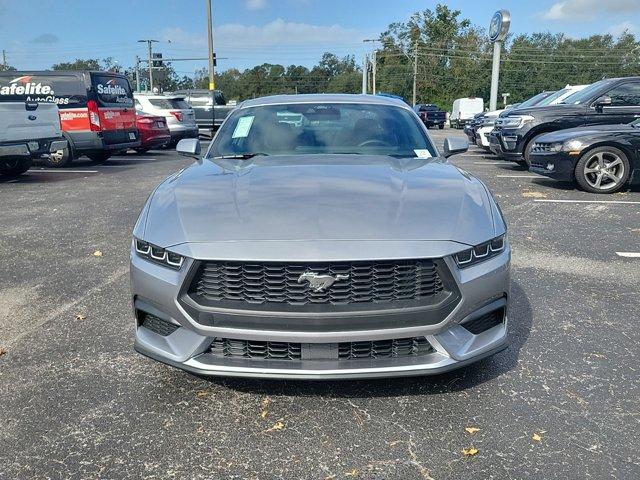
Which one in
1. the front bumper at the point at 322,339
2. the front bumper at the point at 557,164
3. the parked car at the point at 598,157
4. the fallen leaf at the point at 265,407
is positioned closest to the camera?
the front bumper at the point at 322,339

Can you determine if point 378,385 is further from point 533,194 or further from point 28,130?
point 28,130

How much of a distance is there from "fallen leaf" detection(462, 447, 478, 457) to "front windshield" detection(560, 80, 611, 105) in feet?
33.9

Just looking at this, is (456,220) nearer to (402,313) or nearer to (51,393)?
(402,313)

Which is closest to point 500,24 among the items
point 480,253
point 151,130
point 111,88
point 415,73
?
point 151,130

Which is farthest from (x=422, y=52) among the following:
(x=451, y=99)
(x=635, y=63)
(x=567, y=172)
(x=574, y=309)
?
(x=574, y=309)

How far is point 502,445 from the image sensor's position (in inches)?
95.4

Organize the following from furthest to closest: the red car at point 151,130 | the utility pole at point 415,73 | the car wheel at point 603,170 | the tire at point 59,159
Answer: the utility pole at point 415,73 → the red car at point 151,130 → the tire at point 59,159 → the car wheel at point 603,170

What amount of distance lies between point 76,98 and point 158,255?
36.0 feet

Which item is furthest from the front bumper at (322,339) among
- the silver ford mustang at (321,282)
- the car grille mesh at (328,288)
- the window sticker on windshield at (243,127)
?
the window sticker on windshield at (243,127)

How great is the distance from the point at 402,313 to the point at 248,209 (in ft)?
2.97

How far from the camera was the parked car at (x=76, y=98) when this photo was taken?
1204 centimetres

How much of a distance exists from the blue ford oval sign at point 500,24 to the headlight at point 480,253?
2137 cm

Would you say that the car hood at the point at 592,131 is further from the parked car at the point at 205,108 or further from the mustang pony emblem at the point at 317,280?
the parked car at the point at 205,108

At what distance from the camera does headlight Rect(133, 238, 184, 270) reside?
2537 millimetres
